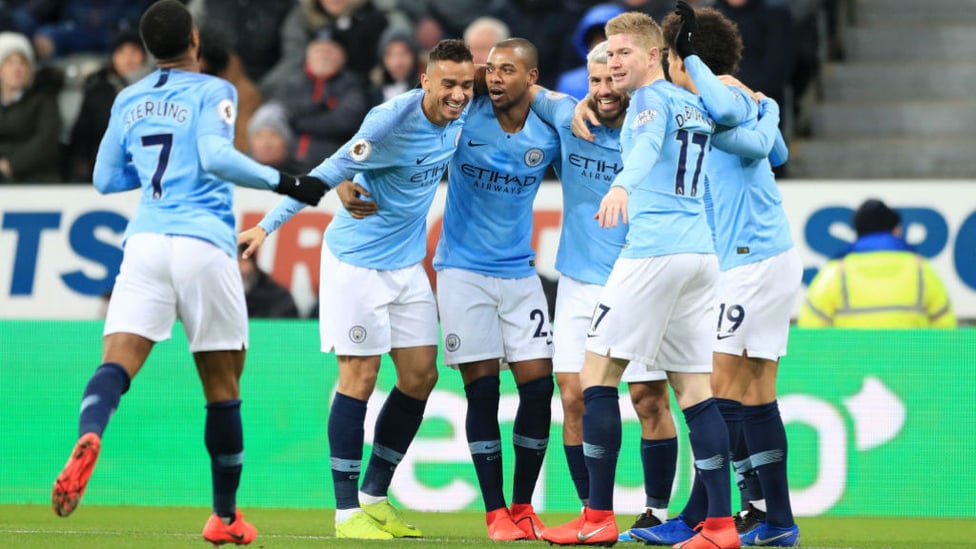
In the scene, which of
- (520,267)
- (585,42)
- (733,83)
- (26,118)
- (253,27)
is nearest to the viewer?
(733,83)

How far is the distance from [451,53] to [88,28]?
345 inches

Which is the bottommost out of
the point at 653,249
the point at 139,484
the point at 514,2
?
the point at 139,484

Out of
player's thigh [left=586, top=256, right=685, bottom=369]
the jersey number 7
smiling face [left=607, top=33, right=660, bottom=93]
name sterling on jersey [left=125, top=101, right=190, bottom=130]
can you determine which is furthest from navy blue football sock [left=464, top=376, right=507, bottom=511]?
name sterling on jersey [left=125, top=101, right=190, bottom=130]

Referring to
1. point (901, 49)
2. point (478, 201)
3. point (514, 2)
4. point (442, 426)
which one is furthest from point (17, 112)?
point (901, 49)

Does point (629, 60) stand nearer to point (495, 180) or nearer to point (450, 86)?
point (450, 86)

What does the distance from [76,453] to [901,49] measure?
10.3 meters

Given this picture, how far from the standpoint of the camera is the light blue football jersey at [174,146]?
6426 millimetres

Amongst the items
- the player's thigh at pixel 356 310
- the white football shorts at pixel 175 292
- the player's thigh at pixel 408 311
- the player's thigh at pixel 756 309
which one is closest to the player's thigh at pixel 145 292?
the white football shorts at pixel 175 292

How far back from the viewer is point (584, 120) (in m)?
7.50

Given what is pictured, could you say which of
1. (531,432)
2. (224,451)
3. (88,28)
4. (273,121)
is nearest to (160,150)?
(224,451)

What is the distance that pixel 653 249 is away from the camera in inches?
263

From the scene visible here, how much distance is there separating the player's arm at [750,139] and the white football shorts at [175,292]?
221 centimetres

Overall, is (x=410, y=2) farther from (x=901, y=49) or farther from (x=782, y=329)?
(x=782, y=329)

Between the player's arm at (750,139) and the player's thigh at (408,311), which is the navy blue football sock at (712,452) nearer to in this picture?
the player's arm at (750,139)
